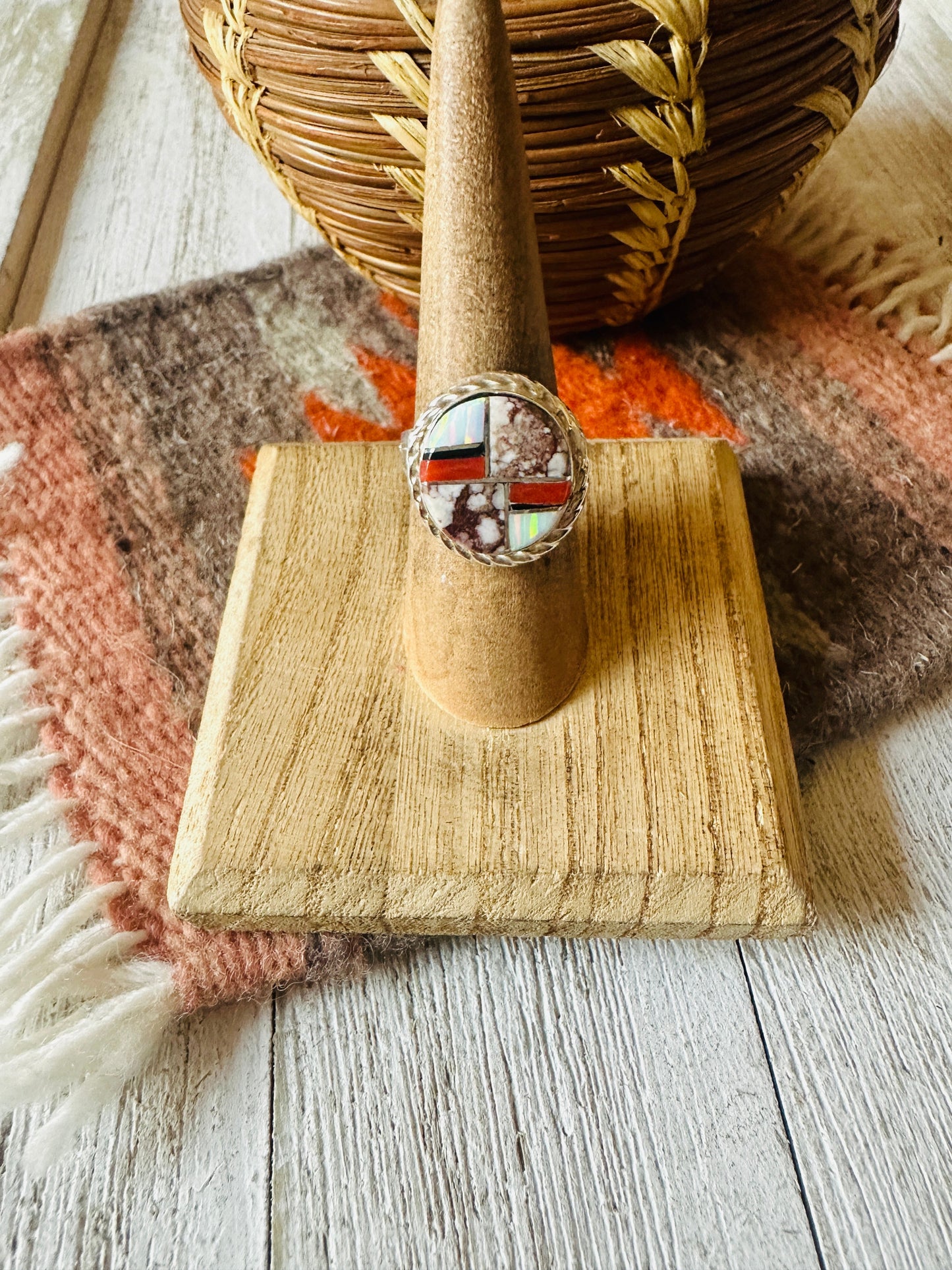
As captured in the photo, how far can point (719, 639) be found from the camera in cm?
46

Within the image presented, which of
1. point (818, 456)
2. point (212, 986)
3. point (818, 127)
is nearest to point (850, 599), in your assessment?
point (818, 456)

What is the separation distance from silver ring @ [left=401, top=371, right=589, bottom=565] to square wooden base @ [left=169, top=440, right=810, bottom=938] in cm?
9

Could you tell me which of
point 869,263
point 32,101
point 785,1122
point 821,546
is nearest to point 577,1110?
point 785,1122

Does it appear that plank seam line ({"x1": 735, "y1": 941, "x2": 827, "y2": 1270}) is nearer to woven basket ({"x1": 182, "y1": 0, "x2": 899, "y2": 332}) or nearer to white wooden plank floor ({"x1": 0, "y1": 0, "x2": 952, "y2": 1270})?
white wooden plank floor ({"x1": 0, "y1": 0, "x2": 952, "y2": 1270})

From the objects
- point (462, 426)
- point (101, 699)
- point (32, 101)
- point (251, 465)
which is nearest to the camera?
point (462, 426)

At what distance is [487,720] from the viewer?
0.44m

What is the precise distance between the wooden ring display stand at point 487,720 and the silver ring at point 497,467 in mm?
24

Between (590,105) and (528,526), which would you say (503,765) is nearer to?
(528,526)

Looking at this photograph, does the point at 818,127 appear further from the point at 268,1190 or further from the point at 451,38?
the point at 268,1190

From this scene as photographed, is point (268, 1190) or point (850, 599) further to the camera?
point (850, 599)

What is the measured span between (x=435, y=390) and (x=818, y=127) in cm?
27

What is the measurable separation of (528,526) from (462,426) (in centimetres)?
4

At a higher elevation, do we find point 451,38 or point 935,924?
point 451,38

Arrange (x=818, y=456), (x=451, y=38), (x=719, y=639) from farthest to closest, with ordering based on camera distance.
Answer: (x=818, y=456), (x=719, y=639), (x=451, y=38)
